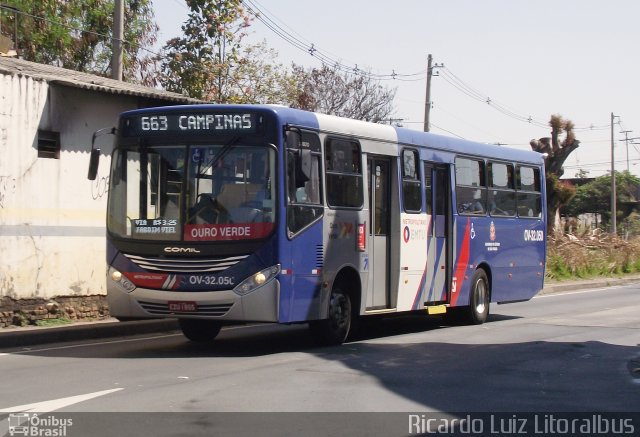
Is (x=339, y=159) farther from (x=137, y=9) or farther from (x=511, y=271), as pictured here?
(x=137, y=9)

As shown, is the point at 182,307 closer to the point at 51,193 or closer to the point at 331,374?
the point at 331,374

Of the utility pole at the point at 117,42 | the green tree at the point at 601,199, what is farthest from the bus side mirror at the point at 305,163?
the green tree at the point at 601,199

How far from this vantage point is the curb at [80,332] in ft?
44.4

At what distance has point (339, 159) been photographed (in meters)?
13.5

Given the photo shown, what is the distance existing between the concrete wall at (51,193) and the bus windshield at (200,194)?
3340 millimetres

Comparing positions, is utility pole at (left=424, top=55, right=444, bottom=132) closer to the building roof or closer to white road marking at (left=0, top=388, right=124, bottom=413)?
the building roof

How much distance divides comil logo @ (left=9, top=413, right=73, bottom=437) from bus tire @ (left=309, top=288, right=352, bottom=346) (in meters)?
5.46

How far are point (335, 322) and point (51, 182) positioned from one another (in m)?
5.61

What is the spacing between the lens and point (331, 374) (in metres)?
10.7

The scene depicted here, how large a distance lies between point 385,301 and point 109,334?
14.0 feet

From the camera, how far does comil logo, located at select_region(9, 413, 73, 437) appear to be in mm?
7539

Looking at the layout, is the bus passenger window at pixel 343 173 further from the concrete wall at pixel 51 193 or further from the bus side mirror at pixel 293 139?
the concrete wall at pixel 51 193

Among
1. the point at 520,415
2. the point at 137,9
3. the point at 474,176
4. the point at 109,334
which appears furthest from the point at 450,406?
the point at 137,9

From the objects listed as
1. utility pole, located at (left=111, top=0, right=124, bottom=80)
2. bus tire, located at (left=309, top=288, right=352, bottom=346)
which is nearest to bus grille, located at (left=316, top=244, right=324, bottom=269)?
bus tire, located at (left=309, top=288, right=352, bottom=346)
